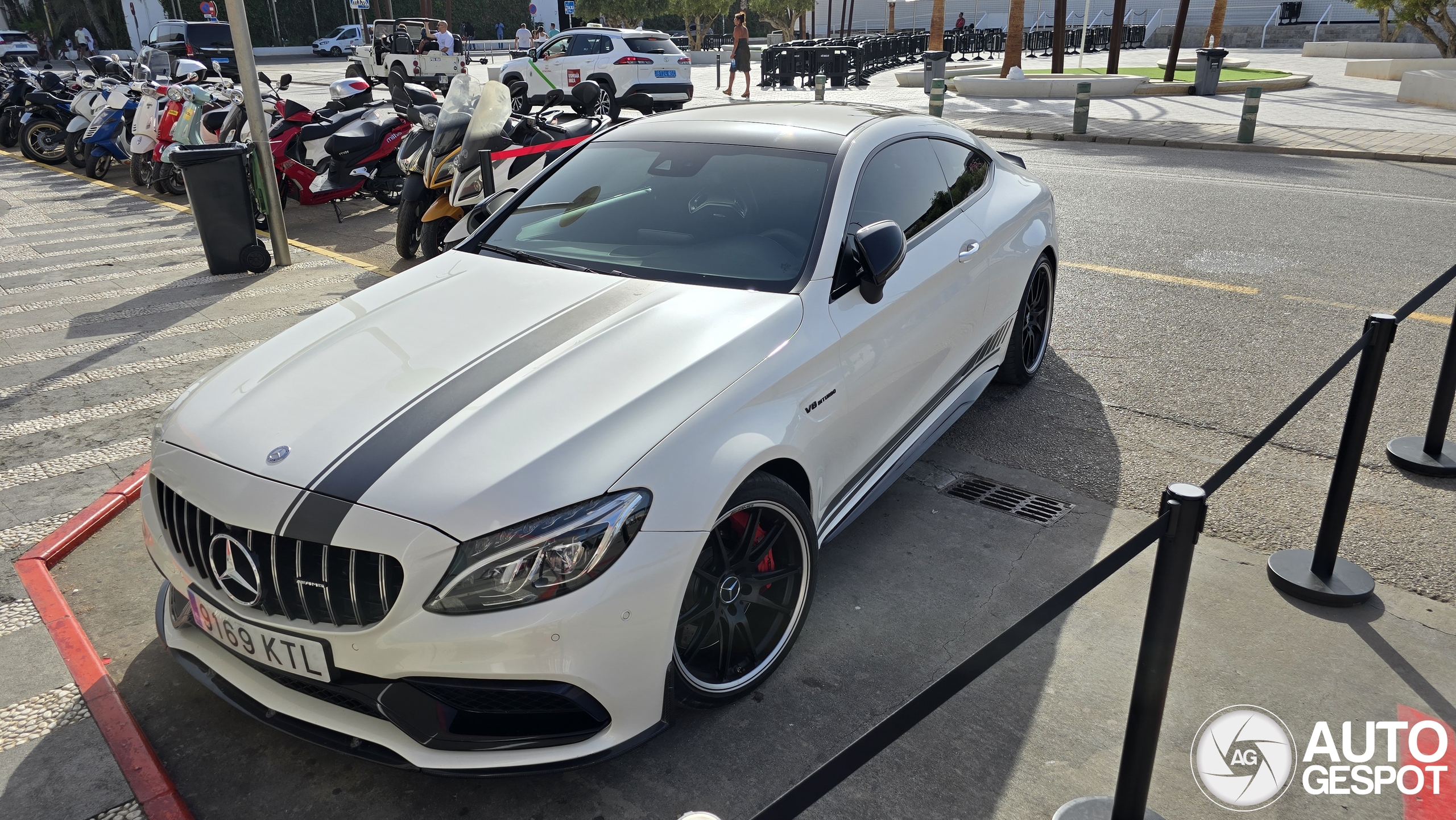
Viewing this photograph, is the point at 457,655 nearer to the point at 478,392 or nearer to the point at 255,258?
the point at 478,392

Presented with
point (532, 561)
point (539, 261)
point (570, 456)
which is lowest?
point (532, 561)

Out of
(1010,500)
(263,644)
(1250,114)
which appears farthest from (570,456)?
(1250,114)

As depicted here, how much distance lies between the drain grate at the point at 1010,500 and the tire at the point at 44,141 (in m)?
16.1

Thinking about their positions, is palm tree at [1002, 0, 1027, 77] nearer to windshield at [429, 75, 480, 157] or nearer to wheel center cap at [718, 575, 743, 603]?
windshield at [429, 75, 480, 157]

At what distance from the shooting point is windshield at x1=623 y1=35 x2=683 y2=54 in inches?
872

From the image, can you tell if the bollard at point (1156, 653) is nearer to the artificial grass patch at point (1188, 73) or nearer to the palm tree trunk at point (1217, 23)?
the artificial grass patch at point (1188, 73)

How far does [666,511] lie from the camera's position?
96.7 inches

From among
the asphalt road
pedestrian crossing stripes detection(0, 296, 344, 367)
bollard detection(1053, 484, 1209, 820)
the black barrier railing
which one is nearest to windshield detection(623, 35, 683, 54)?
the asphalt road

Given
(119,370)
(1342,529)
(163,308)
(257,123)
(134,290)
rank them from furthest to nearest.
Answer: (257,123) → (134,290) → (163,308) → (119,370) → (1342,529)

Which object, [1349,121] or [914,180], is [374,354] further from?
[1349,121]

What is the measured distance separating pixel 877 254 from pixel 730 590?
1.26 meters

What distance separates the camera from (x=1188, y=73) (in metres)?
27.4

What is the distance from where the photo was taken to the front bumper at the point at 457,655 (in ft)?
7.53

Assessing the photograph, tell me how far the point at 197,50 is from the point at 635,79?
1896cm
